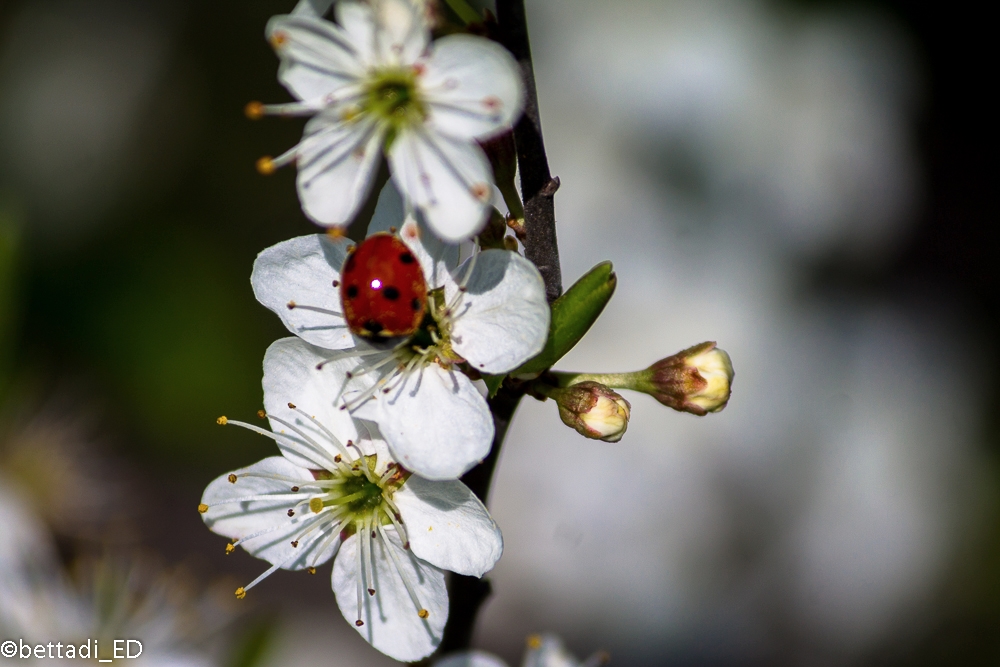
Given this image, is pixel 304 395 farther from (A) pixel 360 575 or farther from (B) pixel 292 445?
(A) pixel 360 575

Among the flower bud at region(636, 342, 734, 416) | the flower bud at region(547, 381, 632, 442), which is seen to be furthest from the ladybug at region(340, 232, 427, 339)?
the flower bud at region(636, 342, 734, 416)

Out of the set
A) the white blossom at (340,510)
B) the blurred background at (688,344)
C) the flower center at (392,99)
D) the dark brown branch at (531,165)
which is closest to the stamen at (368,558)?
the white blossom at (340,510)

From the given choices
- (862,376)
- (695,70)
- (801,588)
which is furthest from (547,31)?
(801,588)

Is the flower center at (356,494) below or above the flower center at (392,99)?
below

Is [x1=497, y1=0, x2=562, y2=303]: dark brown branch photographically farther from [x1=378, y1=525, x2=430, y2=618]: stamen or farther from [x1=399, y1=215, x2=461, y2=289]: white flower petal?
[x1=378, y1=525, x2=430, y2=618]: stamen

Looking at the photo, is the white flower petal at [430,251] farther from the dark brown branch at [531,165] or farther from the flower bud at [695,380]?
the flower bud at [695,380]

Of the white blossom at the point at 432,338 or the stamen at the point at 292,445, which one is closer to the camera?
the white blossom at the point at 432,338

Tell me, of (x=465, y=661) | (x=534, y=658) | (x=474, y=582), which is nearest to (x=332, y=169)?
(x=474, y=582)
